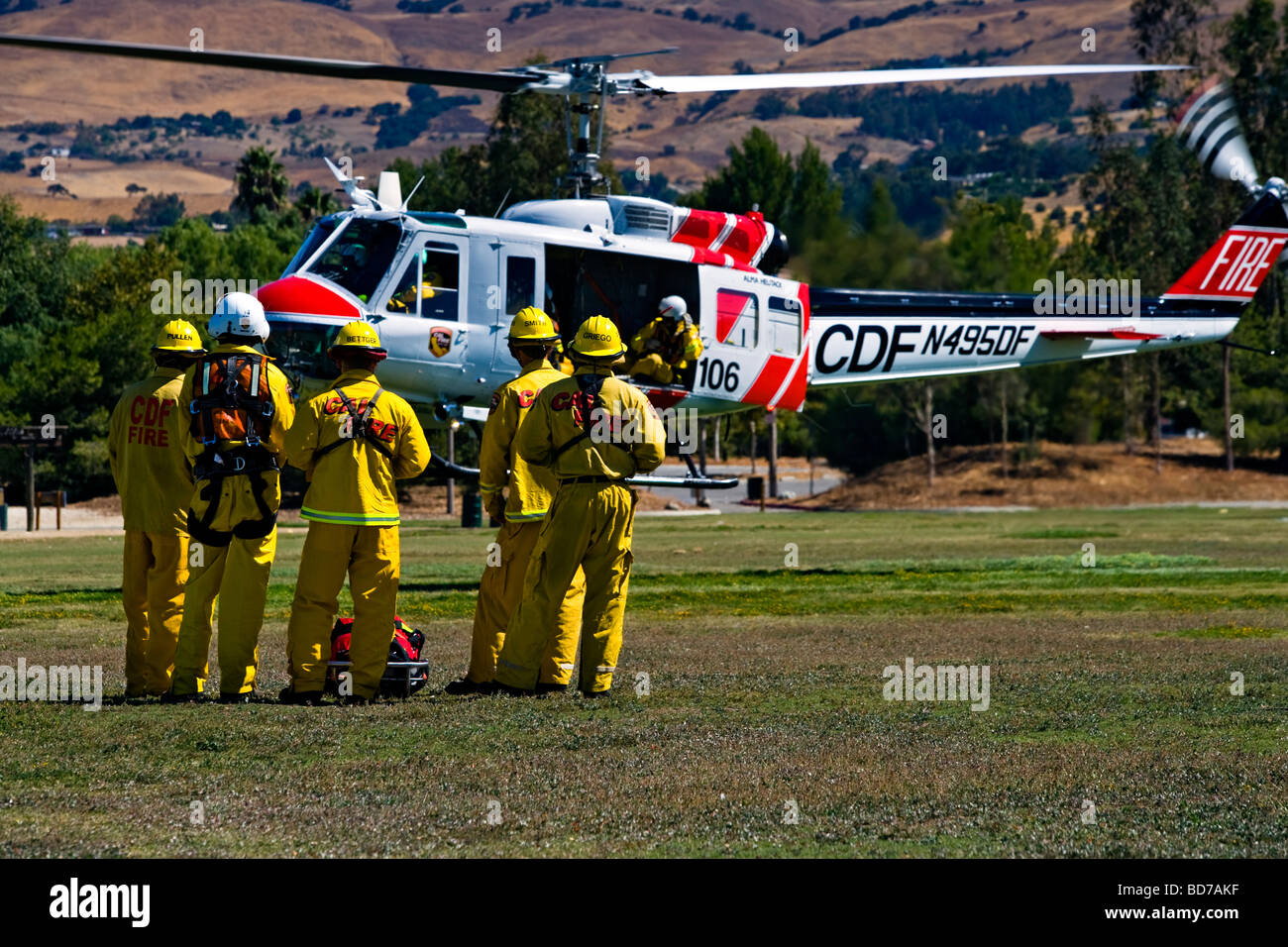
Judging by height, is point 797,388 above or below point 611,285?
below

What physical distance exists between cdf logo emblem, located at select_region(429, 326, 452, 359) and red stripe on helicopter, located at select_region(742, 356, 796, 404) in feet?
16.1

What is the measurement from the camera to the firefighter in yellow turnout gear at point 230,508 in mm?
11352

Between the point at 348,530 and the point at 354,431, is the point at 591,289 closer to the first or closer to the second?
the point at 354,431

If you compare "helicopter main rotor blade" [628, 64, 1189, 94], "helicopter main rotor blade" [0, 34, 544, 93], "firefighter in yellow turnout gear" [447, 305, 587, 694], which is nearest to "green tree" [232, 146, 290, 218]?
"helicopter main rotor blade" [628, 64, 1189, 94]

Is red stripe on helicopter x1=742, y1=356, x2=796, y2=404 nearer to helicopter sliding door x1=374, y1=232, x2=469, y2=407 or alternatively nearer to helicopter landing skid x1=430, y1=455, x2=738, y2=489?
helicopter landing skid x1=430, y1=455, x2=738, y2=489

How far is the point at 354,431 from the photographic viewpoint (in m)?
11.3

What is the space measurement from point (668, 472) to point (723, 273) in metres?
62.8

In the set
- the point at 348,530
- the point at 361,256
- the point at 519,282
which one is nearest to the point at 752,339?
the point at 519,282

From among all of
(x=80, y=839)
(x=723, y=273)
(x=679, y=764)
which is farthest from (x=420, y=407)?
(x=80, y=839)

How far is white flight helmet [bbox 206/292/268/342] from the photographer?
11.6 meters

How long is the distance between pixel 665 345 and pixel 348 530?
1025cm

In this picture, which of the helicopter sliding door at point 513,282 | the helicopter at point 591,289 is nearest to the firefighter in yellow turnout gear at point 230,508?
the helicopter at point 591,289

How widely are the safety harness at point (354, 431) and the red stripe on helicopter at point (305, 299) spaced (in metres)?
7.95

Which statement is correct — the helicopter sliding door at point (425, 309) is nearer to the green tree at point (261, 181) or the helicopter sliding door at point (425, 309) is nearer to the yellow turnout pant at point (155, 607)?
the yellow turnout pant at point (155, 607)
